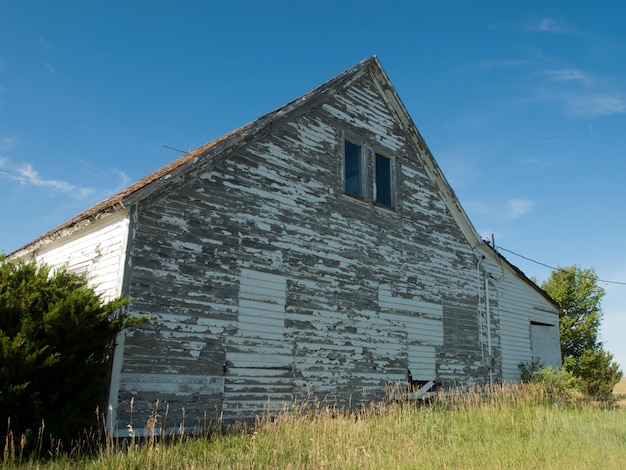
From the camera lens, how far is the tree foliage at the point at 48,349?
6137 mm

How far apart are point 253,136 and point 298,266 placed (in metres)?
2.64

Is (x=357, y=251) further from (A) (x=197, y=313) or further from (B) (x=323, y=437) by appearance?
(B) (x=323, y=437)

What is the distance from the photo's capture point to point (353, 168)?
12398 mm

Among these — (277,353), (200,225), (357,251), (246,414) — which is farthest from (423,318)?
(200,225)

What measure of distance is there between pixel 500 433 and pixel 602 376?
17458 millimetres

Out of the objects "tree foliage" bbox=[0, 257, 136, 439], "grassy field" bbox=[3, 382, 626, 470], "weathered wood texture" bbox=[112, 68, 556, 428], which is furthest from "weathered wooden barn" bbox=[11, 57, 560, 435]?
"grassy field" bbox=[3, 382, 626, 470]

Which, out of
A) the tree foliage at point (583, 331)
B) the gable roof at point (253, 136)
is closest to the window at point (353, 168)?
the gable roof at point (253, 136)

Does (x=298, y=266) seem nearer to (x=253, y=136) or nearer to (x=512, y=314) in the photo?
(x=253, y=136)

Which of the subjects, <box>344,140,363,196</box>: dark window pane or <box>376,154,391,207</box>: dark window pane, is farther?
<box>376,154,391,207</box>: dark window pane

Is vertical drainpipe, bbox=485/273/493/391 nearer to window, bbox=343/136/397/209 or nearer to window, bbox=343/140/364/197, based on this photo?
window, bbox=343/136/397/209

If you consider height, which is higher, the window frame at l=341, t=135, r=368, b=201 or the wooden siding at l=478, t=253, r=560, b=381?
the window frame at l=341, t=135, r=368, b=201

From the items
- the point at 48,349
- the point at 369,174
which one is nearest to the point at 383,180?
the point at 369,174

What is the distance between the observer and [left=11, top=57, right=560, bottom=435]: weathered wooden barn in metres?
8.19

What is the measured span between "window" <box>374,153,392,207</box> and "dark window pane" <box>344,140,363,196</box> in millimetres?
488
